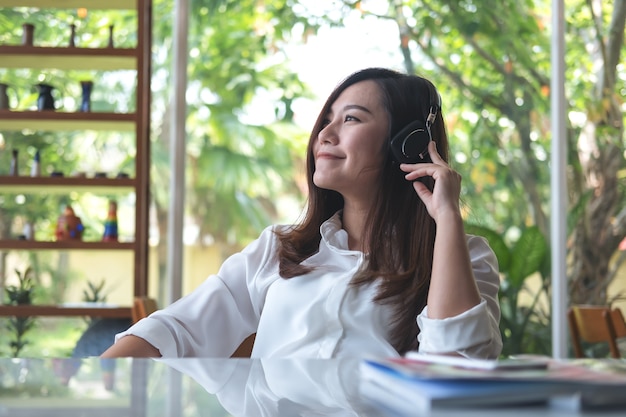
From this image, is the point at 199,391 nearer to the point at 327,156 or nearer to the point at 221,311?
the point at 221,311

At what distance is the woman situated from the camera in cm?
146

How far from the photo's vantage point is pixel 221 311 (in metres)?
1.67

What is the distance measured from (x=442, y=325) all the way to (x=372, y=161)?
46 centimetres

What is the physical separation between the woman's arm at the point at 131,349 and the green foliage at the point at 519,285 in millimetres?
2961

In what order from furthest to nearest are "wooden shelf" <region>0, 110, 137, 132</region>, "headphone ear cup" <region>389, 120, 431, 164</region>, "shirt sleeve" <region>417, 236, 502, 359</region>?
1. "wooden shelf" <region>0, 110, 137, 132</region>
2. "headphone ear cup" <region>389, 120, 431, 164</region>
3. "shirt sleeve" <region>417, 236, 502, 359</region>

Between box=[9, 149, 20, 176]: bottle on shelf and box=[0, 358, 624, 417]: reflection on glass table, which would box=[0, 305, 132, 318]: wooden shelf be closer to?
box=[9, 149, 20, 176]: bottle on shelf

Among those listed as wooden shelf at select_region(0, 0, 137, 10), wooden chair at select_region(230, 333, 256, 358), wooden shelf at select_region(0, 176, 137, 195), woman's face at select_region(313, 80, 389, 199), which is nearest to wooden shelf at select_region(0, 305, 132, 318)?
wooden shelf at select_region(0, 176, 137, 195)

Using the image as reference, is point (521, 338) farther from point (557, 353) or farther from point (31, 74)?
point (31, 74)

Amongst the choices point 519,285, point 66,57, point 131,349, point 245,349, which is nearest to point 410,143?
point 245,349

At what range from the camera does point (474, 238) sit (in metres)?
1.66

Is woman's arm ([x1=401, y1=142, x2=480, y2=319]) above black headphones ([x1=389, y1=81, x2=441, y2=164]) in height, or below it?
below

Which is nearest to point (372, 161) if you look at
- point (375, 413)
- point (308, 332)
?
point (308, 332)

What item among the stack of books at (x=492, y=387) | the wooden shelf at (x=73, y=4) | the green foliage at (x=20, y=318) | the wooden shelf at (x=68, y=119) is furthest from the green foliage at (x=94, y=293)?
the stack of books at (x=492, y=387)

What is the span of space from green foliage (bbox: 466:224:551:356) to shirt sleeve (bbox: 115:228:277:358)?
267 centimetres
